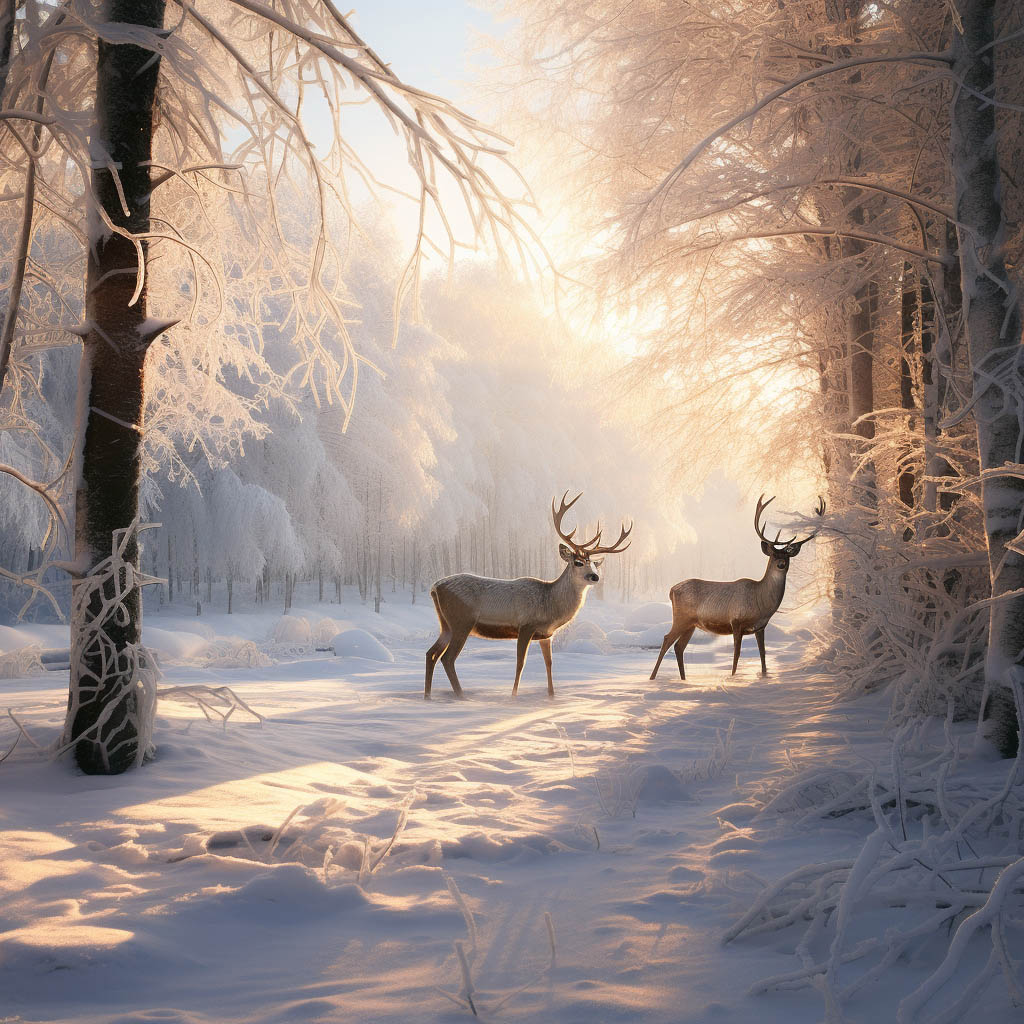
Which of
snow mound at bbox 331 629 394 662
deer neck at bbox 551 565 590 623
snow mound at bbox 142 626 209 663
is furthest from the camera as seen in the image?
snow mound at bbox 331 629 394 662

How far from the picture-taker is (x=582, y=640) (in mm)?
14133

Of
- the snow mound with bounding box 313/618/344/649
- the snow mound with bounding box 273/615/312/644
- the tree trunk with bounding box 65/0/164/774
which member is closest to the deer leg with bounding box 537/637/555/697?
the tree trunk with bounding box 65/0/164/774

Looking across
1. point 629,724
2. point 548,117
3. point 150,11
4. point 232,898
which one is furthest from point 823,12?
point 232,898

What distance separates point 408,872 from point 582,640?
11842 mm

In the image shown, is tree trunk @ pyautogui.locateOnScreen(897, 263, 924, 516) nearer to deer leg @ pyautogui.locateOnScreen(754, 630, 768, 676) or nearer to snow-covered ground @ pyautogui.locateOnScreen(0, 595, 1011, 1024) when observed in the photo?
deer leg @ pyautogui.locateOnScreen(754, 630, 768, 676)

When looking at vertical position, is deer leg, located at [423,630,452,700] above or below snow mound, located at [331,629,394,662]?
above

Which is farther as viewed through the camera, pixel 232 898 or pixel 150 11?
pixel 150 11

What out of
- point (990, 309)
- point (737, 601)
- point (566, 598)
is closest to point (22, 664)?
point (566, 598)

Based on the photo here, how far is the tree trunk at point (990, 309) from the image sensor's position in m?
3.52

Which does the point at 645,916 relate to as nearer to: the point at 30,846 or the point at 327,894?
the point at 327,894

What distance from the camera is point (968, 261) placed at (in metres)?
3.71

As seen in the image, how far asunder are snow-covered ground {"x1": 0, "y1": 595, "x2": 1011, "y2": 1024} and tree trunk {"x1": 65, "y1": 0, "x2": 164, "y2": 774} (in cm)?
25

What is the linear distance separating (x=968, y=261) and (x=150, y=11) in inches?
162

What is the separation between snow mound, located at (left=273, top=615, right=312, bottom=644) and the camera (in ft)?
44.6
